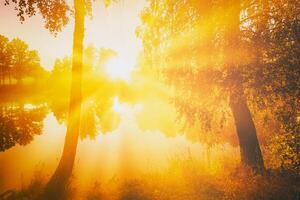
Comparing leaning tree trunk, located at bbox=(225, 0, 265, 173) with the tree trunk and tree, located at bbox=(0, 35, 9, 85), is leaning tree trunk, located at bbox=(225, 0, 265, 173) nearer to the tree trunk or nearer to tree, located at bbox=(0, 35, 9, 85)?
the tree trunk

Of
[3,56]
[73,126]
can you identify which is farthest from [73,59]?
[3,56]

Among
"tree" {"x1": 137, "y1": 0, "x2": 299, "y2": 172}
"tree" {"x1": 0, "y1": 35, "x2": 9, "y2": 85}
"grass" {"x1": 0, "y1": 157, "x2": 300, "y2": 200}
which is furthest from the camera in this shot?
"tree" {"x1": 0, "y1": 35, "x2": 9, "y2": 85}

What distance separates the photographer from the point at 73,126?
31.3 feet

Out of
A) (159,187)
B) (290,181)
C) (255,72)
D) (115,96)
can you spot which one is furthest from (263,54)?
(115,96)

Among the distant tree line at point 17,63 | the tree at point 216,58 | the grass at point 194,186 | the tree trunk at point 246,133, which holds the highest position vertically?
the distant tree line at point 17,63

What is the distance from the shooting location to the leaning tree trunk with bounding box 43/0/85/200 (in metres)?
8.52

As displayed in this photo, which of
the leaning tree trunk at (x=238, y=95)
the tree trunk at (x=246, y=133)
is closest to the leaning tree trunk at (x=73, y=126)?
the leaning tree trunk at (x=238, y=95)

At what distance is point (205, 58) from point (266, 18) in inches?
87.7

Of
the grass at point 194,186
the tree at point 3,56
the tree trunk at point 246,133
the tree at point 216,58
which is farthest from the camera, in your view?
the tree at point 3,56

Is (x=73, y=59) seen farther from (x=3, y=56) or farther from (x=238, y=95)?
(x=3, y=56)

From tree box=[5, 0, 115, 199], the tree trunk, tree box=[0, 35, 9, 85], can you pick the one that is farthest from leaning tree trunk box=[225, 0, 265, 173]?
tree box=[0, 35, 9, 85]

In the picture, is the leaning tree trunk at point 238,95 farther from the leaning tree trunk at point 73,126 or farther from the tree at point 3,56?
the tree at point 3,56

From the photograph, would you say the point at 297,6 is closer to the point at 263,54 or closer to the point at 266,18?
the point at 266,18

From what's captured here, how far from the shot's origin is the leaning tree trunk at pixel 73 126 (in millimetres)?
8523
